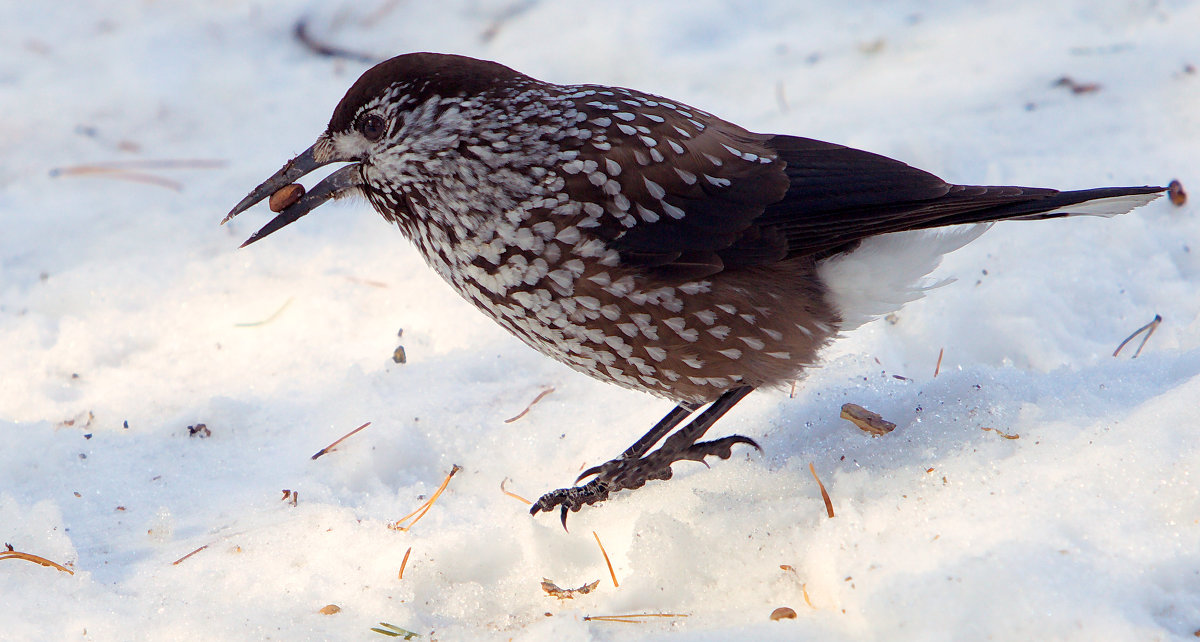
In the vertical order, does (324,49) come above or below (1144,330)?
above

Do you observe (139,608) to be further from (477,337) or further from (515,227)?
(477,337)

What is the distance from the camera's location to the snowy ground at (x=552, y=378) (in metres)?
2.33

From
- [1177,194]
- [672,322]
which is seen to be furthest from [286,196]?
[1177,194]

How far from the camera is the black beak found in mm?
3111

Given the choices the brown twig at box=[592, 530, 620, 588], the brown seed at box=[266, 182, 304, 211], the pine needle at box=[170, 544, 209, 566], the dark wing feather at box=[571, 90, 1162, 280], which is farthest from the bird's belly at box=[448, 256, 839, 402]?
the pine needle at box=[170, 544, 209, 566]

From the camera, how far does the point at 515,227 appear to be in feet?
9.12

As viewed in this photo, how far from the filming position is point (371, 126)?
9.93 ft

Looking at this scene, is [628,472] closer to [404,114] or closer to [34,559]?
[404,114]

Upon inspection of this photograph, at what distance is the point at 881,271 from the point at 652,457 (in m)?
0.89

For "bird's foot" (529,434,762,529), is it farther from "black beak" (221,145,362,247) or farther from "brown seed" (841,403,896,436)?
"black beak" (221,145,362,247)

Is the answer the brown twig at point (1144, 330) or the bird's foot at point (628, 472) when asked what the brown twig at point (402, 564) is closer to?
the bird's foot at point (628, 472)

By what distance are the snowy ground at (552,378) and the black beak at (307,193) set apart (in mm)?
764

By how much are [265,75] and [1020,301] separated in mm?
4599

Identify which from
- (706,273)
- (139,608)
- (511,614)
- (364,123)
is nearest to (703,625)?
(511,614)
